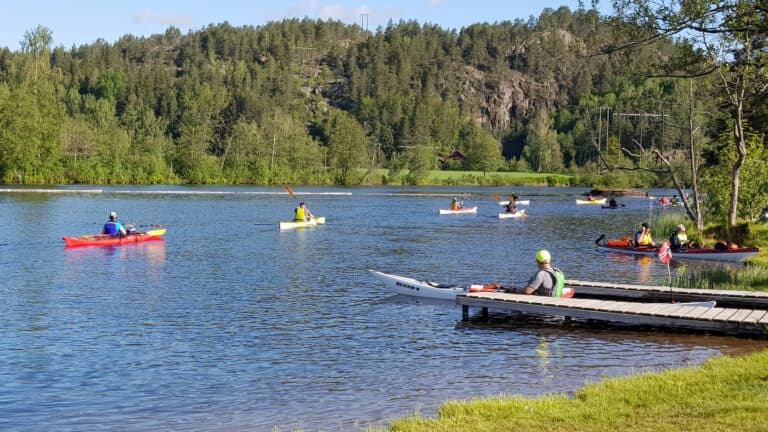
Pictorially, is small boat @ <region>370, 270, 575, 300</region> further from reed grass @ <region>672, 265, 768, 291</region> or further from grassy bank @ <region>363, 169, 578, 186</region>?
grassy bank @ <region>363, 169, 578, 186</region>

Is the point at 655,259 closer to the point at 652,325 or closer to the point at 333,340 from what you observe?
the point at 652,325

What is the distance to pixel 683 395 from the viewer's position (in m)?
14.3

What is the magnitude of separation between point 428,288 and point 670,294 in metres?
7.90

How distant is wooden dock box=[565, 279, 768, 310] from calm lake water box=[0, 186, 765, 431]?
14.0 ft

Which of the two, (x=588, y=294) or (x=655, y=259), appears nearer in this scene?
(x=588, y=294)

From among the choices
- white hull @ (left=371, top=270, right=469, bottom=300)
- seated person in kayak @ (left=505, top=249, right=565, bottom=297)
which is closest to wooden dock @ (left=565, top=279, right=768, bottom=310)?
seated person in kayak @ (left=505, top=249, right=565, bottom=297)

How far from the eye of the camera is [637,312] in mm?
23391

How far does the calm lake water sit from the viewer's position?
54.1 ft

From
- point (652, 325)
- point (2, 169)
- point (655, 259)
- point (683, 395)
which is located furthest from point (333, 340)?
point (2, 169)

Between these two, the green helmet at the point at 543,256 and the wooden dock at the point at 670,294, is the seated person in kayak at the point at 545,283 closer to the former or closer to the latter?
the green helmet at the point at 543,256

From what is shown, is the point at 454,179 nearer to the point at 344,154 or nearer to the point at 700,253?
the point at 344,154

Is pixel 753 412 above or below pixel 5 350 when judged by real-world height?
above

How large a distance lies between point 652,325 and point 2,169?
134 m

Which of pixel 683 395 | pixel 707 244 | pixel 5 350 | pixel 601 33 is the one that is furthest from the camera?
pixel 707 244
